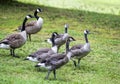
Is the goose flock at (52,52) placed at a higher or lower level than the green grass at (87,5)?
higher

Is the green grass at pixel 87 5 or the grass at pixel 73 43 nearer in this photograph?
the grass at pixel 73 43

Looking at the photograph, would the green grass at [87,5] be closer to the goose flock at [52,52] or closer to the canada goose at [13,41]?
the goose flock at [52,52]

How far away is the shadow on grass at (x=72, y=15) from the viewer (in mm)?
30131

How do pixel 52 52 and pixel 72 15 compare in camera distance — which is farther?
pixel 72 15

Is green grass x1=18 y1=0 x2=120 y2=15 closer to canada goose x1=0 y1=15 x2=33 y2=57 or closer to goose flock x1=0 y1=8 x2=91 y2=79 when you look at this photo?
goose flock x1=0 y1=8 x2=91 y2=79

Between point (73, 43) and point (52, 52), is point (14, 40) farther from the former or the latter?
point (73, 43)

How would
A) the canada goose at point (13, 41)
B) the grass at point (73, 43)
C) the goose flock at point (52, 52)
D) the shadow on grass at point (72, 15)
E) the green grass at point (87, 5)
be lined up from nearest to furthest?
the goose flock at point (52, 52) < the grass at point (73, 43) < the canada goose at point (13, 41) < the shadow on grass at point (72, 15) < the green grass at point (87, 5)

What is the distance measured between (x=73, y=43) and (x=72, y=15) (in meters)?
10.0

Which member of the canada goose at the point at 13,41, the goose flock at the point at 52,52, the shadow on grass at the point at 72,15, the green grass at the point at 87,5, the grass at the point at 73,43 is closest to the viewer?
the goose flock at the point at 52,52

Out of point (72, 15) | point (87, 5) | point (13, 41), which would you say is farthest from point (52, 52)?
point (87, 5)

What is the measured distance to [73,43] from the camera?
22.4m

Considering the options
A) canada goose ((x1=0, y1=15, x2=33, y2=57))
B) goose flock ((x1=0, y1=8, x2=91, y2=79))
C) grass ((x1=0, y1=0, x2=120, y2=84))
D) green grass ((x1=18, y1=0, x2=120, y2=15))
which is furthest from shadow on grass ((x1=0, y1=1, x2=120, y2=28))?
canada goose ((x1=0, y1=15, x2=33, y2=57))

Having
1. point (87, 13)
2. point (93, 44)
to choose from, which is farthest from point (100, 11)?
point (93, 44)

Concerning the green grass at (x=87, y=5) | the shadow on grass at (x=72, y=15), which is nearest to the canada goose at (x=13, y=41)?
the shadow on grass at (x=72, y=15)
